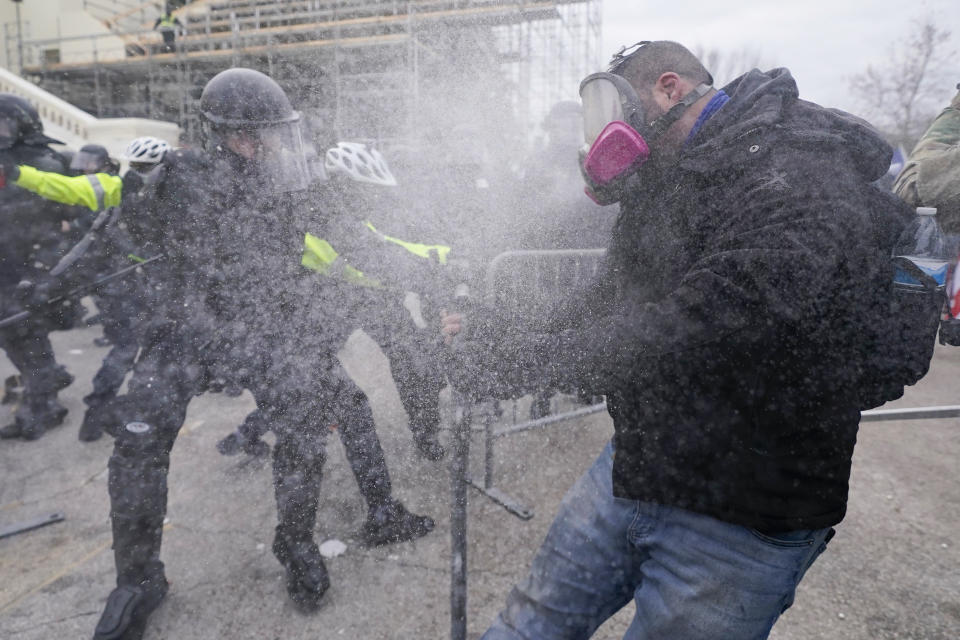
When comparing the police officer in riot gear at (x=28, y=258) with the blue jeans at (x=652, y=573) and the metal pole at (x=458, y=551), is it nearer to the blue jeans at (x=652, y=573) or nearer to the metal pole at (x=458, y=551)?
the metal pole at (x=458, y=551)

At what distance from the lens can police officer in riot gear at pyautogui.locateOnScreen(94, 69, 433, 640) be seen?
2.17m

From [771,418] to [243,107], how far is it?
2.14 m

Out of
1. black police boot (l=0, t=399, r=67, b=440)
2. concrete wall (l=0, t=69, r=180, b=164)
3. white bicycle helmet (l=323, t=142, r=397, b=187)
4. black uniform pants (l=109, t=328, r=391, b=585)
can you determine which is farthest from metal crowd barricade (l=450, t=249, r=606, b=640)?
concrete wall (l=0, t=69, r=180, b=164)

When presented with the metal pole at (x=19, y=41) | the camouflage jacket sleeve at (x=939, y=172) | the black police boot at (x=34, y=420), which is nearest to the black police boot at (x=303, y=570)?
the camouflage jacket sleeve at (x=939, y=172)

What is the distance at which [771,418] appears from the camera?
1.04 meters

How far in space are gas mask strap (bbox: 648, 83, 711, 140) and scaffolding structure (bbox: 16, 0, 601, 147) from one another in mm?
1956

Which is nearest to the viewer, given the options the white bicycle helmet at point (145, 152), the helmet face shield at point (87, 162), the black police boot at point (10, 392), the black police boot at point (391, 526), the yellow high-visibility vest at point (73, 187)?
the black police boot at point (391, 526)

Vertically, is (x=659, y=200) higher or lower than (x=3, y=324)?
higher

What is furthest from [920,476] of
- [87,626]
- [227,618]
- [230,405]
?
[230,405]

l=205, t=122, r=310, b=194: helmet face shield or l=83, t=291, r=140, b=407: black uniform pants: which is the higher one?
l=205, t=122, r=310, b=194: helmet face shield

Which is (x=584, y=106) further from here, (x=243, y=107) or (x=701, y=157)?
(x=243, y=107)

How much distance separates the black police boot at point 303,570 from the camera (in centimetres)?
227

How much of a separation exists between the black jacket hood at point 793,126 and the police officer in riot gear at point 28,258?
3.93 m

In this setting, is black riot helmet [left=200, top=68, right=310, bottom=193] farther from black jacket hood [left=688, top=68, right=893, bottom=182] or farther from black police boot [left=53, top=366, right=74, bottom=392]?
black police boot [left=53, top=366, right=74, bottom=392]
